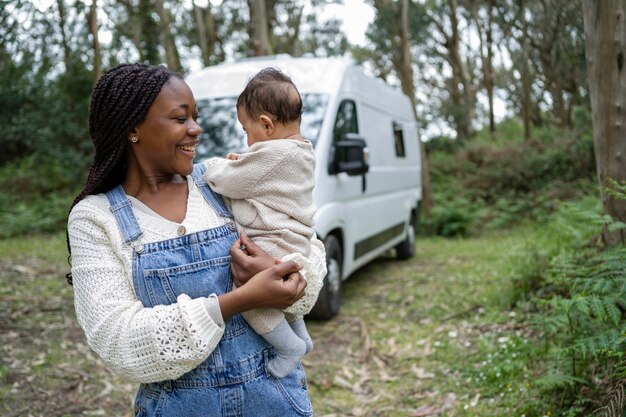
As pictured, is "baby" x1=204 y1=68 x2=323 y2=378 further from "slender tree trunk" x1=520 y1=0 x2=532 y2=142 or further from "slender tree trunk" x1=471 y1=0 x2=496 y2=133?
"slender tree trunk" x1=471 y1=0 x2=496 y2=133

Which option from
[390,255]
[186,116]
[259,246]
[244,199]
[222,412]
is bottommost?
[390,255]

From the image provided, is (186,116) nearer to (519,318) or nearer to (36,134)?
(519,318)

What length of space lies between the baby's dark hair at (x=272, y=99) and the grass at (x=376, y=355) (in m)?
2.71

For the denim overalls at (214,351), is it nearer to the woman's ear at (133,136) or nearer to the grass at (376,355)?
the woman's ear at (133,136)

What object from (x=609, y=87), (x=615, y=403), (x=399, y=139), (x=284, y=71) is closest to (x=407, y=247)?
(x=399, y=139)

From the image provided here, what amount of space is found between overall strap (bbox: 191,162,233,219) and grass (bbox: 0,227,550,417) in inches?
110

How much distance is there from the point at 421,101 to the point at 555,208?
24.9 meters

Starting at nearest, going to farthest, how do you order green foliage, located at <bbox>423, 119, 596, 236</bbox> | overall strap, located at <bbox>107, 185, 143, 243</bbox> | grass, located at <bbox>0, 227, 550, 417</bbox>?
1. overall strap, located at <bbox>107, 185, 143, 243</bbox>
2. grass, located at <bbox>0, 227, 550, 417</bbox>
3. green foliage, located at <bbox>423, 119, 596, 236</bbox>

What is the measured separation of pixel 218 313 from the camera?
166cm

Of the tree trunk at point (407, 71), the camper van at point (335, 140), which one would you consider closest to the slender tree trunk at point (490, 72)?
the tree trunk at point (407, 71)

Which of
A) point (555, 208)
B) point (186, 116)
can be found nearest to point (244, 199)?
point (186, 116)

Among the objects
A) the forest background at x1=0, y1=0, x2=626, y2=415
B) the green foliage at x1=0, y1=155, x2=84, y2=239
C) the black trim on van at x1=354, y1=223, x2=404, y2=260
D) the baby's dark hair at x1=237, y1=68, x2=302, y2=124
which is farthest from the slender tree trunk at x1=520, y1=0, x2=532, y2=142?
the baby's dark hair at x1=237, y1=68, x2=302, y2=124

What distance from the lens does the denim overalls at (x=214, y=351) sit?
1724 mm

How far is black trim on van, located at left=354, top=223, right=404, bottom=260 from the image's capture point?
7.08 meters
